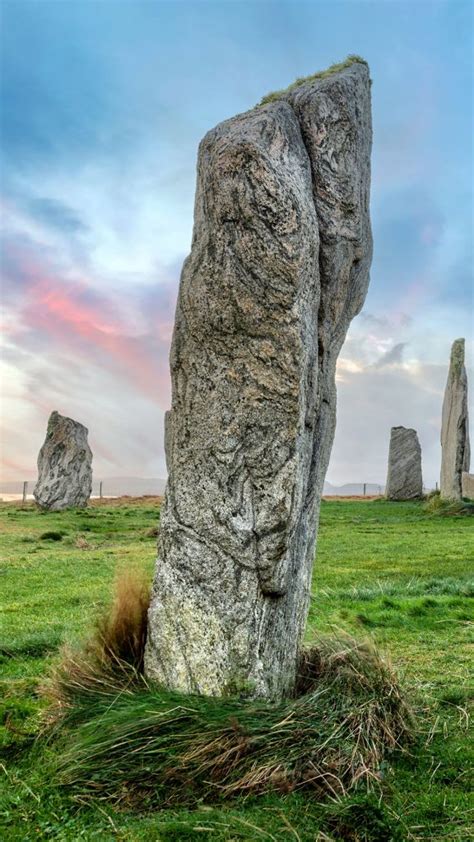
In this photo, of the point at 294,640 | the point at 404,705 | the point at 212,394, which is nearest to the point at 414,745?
the point at 404,705

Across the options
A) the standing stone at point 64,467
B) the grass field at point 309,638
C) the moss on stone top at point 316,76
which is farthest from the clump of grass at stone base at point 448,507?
the moss on stone top at point 316,76

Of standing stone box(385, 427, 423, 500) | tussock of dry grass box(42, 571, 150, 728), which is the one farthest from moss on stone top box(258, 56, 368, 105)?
standing stone box(385, 427, 423, 500)

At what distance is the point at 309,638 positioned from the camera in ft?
27.7

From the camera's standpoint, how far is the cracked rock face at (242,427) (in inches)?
212

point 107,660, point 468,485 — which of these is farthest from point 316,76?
point 468,485

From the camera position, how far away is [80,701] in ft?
17.9

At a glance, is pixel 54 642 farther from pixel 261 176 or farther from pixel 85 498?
pixel 85 498

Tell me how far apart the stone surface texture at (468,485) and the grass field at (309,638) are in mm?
10379

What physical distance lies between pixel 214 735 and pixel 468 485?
1126 inches

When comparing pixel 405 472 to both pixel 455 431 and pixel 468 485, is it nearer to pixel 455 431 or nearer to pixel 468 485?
pixel 468 485

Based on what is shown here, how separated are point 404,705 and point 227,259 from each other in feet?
12.1

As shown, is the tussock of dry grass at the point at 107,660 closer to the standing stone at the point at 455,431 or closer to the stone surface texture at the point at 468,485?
the standing stone at the point at 455,431

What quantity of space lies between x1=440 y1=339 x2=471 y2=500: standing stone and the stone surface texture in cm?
195

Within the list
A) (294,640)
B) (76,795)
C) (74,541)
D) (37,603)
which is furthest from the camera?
(74,541)
